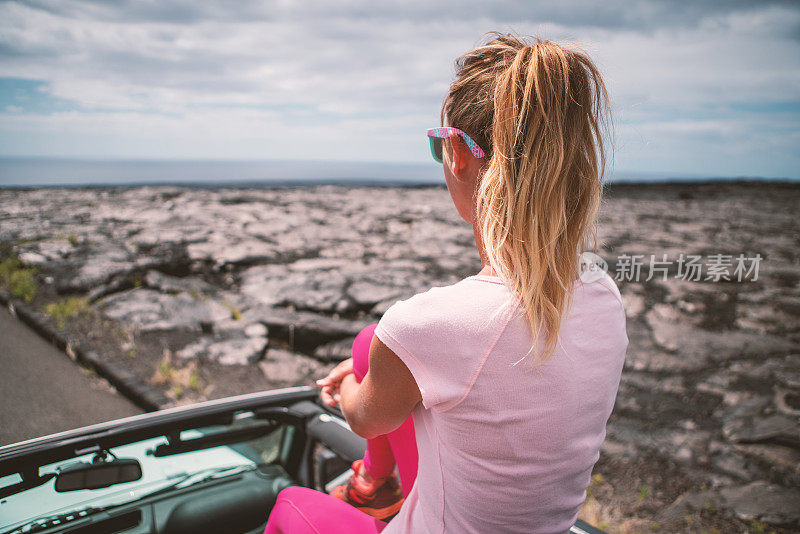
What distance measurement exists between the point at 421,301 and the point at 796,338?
6526 millimetres

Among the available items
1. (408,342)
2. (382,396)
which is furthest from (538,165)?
(382,396)

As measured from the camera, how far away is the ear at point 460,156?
1.07 metres

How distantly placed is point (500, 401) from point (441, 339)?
168mm

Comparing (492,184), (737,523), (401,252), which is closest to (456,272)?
(401,252)

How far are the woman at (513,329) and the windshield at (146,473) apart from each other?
3.70 feet

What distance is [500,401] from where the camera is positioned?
0.90m

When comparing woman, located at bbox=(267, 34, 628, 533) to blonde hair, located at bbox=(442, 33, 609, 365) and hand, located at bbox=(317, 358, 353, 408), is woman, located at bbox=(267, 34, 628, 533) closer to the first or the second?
blonde hair, located at bbox=(442, 33, 609, 365)

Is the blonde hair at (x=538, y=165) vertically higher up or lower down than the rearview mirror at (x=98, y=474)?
higher up

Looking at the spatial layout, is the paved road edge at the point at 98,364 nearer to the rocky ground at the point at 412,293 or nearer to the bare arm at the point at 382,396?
the rocky ground at the point at 412,293

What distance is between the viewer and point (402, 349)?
891mm

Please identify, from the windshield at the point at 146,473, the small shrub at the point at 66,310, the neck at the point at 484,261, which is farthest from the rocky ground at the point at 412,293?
the windshield at the point at 146,473

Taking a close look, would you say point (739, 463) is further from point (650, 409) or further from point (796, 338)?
point (796, 338)

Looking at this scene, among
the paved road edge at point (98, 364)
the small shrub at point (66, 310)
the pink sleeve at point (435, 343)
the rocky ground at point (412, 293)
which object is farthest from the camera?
the small shrub at point (66, 310)

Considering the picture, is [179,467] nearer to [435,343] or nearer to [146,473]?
[146,473]
